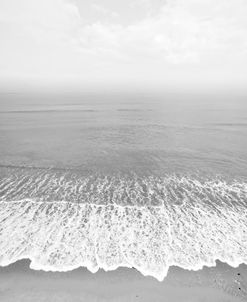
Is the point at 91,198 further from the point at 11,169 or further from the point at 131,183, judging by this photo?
the point at 11,169

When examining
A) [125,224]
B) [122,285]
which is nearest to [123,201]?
[125,224]

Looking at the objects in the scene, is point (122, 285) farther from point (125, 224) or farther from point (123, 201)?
point (123, 201)

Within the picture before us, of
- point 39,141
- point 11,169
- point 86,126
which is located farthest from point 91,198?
point 86,126

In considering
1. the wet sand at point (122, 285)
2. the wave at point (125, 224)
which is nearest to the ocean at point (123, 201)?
the wave at point (125, 224)

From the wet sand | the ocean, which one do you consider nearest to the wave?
the ocean

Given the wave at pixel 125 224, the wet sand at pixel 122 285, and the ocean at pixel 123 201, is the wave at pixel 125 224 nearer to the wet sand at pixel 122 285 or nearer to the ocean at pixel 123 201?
the ocean at pixel 123 201

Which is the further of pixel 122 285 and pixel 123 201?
pixel 123 201

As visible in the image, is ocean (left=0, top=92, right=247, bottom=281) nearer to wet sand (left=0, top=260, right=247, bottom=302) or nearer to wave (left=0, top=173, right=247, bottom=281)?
wave (left=0, top=173, right=247, bottom=281)
